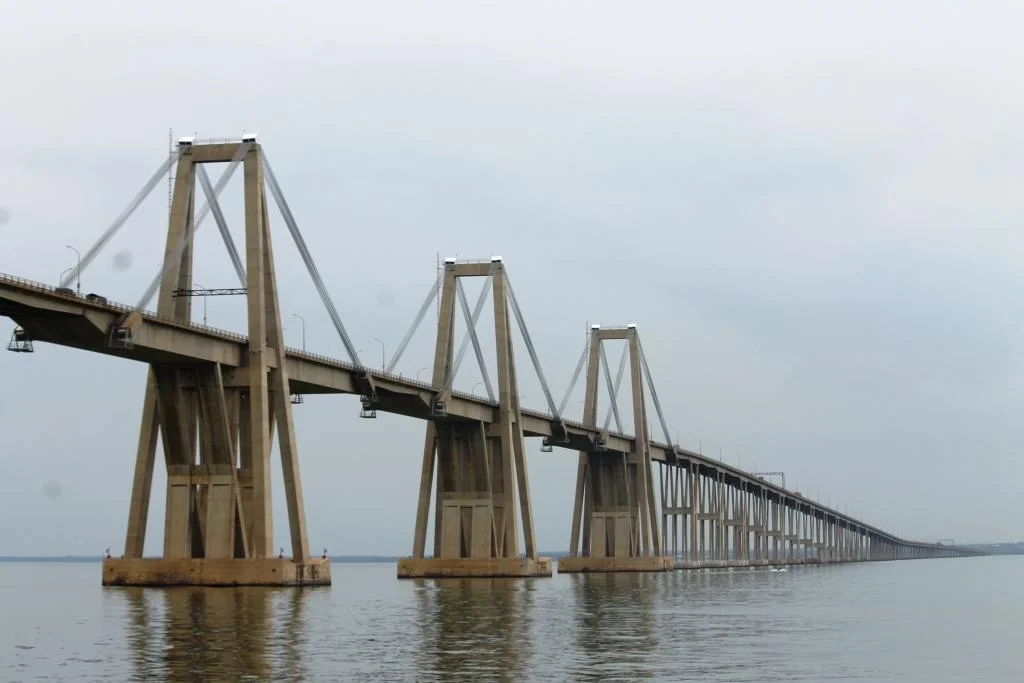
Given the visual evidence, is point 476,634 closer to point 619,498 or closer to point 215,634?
point 215,634

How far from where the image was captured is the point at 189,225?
8419 centimetres

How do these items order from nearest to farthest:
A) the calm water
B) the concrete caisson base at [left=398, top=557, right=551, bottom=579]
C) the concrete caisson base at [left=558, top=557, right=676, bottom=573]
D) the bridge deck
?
1. the calm water
2. the bridge deck
3. the concrete caisson base at [left=398, top=557, right=551, bottom=579]
4. the concrete caisson base at [left=558, top=557, right=676, bottom=573]

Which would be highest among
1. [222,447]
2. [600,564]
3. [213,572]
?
[222,447]

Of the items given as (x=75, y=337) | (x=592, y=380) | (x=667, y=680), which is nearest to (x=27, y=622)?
(x=75, y=337)

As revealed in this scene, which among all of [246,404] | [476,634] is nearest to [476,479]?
[246,404]

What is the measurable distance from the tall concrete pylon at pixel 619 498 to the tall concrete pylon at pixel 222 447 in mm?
76635

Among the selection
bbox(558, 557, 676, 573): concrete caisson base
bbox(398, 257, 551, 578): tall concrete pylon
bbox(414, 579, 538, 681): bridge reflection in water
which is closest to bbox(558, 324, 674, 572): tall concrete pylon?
bbox(558, 557, 676, 573): concrete caisson base

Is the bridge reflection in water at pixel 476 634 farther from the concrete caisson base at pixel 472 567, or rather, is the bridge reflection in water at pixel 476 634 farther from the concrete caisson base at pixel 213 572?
the concrete caisson base at pixel 472 567

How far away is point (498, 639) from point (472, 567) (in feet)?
226

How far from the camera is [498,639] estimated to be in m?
49.5

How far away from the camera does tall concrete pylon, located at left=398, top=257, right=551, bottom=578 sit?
117438 mm

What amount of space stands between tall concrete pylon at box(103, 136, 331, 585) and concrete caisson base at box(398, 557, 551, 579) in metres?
34.9

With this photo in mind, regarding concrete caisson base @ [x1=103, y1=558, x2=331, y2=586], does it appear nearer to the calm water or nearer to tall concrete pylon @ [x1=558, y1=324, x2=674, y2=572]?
the calm water

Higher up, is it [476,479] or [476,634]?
[476,479]
